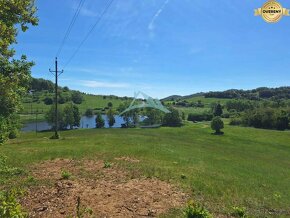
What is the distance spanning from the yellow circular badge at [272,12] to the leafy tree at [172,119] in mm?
131297

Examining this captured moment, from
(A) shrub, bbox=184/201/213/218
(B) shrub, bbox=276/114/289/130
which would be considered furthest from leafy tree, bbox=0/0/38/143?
(B) shrub, bbox=276/114/289/130

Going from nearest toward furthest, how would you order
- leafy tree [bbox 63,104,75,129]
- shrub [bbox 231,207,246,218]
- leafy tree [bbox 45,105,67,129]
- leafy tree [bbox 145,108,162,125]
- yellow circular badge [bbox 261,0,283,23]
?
shrub [bbox 231,207,246,218]
yellow circular badge [bbox 261,0,283,23]
leafy tree [bbox 45,105,67,129]
leafy tree [bbox 145,108,162,125]
leafy tree [bbox 63,104,75,129]

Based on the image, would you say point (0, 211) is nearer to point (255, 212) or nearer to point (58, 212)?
point (58, 212)

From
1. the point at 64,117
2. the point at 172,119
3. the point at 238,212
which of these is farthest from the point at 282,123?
the point at 238,212

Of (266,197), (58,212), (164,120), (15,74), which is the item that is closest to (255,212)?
(266,197)

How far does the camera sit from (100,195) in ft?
60.5

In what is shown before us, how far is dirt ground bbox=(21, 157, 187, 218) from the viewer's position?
646 inches

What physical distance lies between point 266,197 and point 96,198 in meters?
12.6

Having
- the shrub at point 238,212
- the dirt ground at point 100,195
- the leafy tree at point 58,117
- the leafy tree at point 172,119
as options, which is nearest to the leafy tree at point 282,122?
the leafy tree at point 172,119

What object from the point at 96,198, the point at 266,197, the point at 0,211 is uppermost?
the point at 0,211

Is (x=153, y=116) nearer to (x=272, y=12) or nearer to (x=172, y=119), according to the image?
(x=172, y=119)

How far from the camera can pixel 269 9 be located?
27.6 meters

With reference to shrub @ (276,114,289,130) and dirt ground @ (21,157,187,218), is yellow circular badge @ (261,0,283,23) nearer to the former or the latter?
dirt ground @ (21,157,187,218)

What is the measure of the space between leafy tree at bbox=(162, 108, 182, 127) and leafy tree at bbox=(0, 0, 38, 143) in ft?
459
